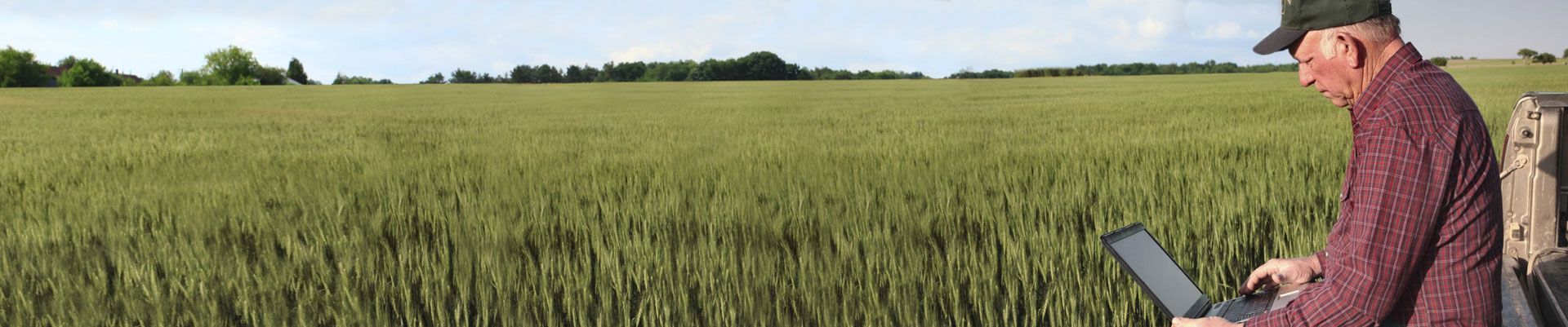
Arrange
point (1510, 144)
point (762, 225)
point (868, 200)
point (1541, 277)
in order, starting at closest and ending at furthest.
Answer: point (1541, 277) < point (1510, 144) < point (762, 225) < point (868, 200)

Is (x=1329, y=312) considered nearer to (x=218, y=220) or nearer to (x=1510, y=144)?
(x=1510, y=144)

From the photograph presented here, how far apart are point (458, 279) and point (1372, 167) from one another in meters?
2.66

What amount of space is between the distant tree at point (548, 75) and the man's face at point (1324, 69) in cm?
5248

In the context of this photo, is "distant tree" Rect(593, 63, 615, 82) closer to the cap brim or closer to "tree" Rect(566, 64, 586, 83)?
"tree" Rect(566, 64, 586, 83)

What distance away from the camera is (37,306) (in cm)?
330

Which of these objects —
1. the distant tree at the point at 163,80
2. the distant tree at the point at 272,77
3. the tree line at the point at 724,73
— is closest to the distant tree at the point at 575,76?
the tree line at the point at 724,73

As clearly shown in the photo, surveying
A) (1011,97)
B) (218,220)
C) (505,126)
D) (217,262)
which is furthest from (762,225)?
(1011,97)

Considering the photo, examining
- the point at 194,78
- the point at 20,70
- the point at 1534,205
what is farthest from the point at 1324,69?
the point at 194,78

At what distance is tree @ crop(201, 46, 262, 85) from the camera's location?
86.2 m

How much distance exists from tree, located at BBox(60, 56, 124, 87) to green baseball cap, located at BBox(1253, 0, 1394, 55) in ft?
280

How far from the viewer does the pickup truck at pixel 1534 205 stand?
7.99 feet

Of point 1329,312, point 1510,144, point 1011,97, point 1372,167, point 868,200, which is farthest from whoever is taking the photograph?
point 1011,97

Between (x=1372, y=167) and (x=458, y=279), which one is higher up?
(x=1372, y=167)

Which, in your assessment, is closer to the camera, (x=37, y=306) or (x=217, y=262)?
(x=37, y=306)
